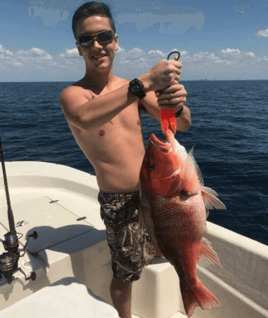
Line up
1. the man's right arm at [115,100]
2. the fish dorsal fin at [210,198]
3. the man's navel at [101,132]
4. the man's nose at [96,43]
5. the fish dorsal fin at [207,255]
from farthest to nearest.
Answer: the man's navel at [101,132] < the man's nose at [96,43] < the fish dorsal fin at [207,255] < the fish dorsal fin at [210,198] < the man's right arm at [115,100]

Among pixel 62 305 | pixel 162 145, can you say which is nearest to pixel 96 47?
pixel 162 145

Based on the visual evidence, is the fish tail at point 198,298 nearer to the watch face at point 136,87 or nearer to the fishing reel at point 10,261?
the watch face at point 136,87

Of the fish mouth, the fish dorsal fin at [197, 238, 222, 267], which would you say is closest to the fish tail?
the fish dorsal fin at [197, 238, 222, 267]

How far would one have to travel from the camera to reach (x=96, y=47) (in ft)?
7.09

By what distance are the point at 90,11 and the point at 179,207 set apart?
1.63 metres

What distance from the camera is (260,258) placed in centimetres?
256

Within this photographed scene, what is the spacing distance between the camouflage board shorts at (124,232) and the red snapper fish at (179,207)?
0.60 metres

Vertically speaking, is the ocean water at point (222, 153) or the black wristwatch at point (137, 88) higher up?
the black wristwatch at point (137, 88)

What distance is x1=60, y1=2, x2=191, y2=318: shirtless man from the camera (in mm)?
2170

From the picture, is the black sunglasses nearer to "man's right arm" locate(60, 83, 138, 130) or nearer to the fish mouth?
"man's right arm" locate(60, 83, 138, 130)

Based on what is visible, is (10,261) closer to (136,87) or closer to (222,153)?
(136,87)

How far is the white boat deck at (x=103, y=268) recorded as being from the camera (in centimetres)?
264

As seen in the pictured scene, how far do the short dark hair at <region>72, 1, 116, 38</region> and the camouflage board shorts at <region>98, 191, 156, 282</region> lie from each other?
4.72ft

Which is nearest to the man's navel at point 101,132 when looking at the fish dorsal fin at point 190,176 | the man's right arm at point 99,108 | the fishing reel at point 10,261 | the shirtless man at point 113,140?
the shirtless man at point 113,140
